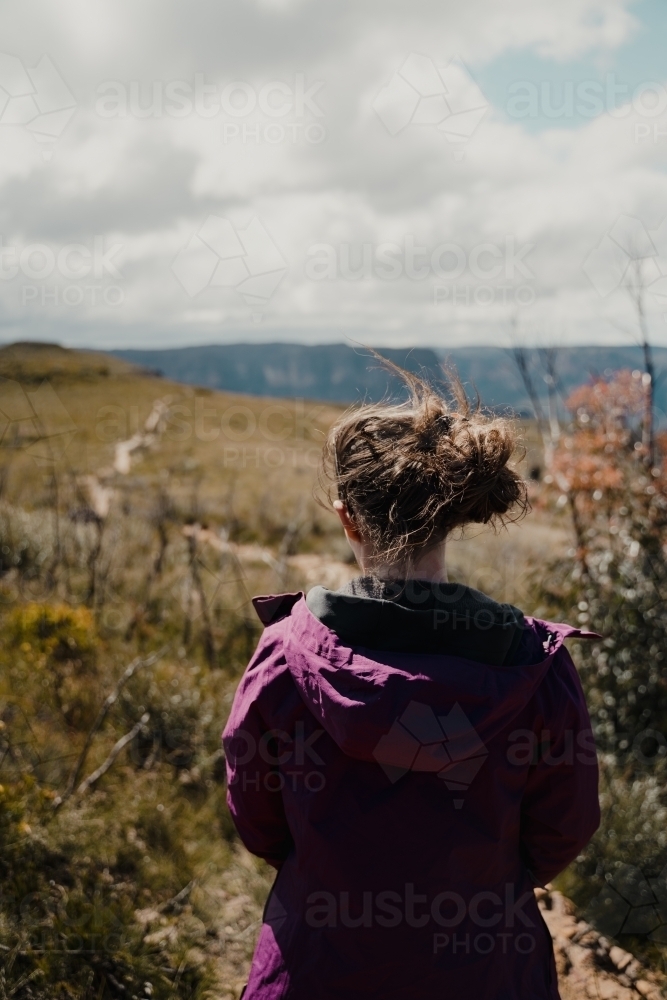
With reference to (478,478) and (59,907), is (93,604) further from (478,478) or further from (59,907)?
(478,478)

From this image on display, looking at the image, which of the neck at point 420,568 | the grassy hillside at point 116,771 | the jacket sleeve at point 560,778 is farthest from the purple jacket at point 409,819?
the grassy hillside at point 116,771

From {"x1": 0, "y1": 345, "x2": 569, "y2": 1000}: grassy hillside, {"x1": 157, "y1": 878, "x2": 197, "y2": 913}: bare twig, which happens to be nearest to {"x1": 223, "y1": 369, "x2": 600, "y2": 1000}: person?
{"x1": 0, "y1": 345, "x2": 569, "y2": 1000}: grassy hillside

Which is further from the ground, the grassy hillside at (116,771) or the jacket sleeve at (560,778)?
the jacket sleeve at (560,778)

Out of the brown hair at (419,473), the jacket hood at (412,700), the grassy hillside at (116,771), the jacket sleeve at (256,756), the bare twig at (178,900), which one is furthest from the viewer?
the bare twig at (178,900)

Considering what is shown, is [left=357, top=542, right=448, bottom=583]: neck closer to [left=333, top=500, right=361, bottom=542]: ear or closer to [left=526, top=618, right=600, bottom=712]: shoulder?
[left=333, top=500, right=361, bottom=542]: ear

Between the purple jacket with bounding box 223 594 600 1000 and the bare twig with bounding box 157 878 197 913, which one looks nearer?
the purple jacket with bounding box 223 594 600 1000

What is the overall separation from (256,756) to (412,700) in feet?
1.43

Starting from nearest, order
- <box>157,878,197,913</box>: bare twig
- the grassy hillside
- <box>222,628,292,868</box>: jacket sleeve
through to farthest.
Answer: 1. <box>222,628,292,868</box>: jacket sleeve
2. the grassy hillside
3. <box>157,878,197,913</box>: bare twig

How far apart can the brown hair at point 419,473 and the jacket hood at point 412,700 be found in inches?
8.4

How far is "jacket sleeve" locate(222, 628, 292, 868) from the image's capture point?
1453 mm

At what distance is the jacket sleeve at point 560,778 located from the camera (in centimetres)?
136

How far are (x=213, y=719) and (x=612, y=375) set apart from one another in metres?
3.17

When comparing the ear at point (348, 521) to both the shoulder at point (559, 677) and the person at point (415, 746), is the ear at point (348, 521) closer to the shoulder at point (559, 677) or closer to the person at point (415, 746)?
the person at point (415, 746)

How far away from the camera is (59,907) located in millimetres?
2371
